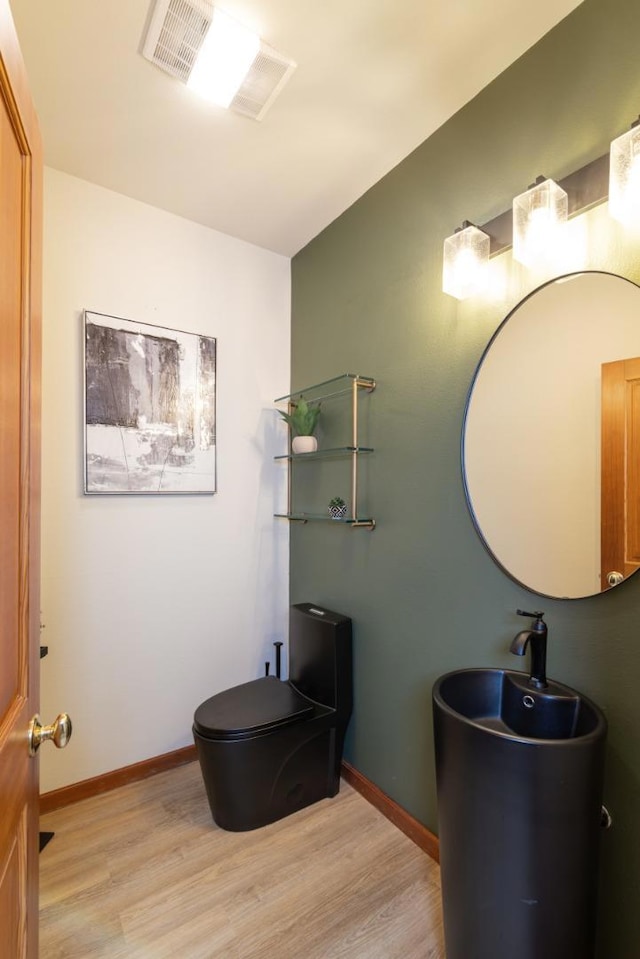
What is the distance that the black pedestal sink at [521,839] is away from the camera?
3.11ft

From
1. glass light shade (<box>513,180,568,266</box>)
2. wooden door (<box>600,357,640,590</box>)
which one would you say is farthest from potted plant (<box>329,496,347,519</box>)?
glass light shade (<box>513,180,568,266</box>)

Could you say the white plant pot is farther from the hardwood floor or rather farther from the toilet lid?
the hardwood floor

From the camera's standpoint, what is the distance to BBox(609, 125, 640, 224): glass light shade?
104 centimetres

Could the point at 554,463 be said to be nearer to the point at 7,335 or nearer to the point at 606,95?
the point at 606,95

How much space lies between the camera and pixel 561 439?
126cm

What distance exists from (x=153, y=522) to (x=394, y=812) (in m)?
1.59

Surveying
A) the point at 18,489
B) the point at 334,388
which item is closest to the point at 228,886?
the point at 18,489

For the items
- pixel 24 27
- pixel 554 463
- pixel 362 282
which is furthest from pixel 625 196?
pixel 24 27

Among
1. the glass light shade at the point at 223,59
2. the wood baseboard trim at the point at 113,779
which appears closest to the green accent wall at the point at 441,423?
the glass light shade at the point at 223,59

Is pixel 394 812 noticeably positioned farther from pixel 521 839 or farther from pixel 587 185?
pixel 587 185

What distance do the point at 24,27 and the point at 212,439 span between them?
1483 millimetres

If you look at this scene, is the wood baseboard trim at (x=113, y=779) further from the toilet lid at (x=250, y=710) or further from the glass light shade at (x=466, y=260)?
the glass light shade at (x=466, y=260)

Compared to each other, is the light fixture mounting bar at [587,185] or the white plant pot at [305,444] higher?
the light fixture mounting bar at [587,185]

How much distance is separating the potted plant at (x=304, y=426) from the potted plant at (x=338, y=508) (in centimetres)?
27
